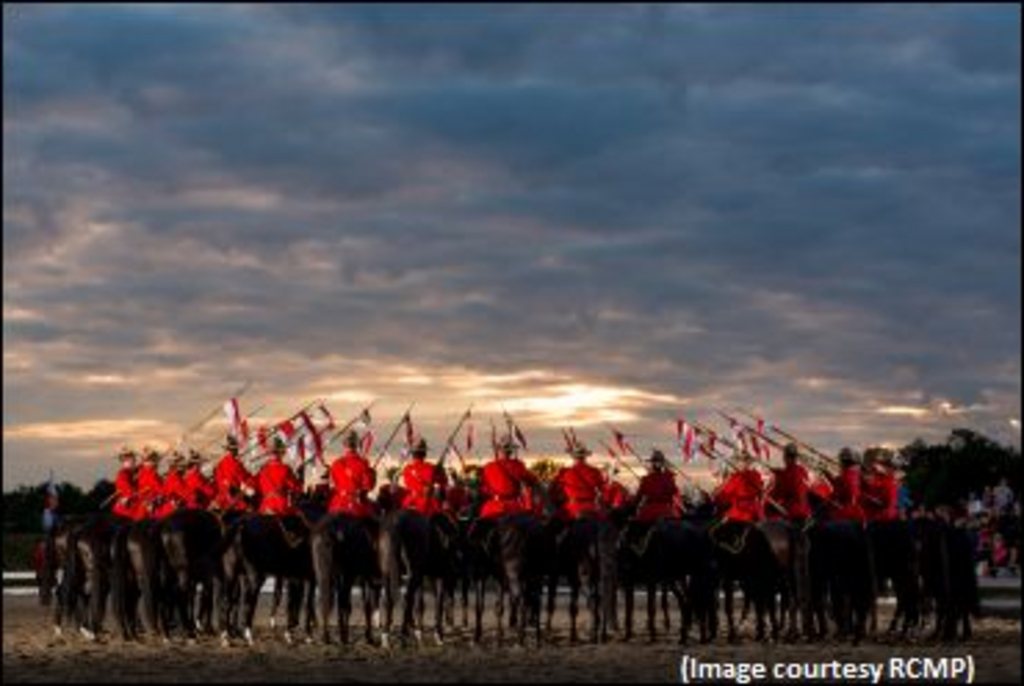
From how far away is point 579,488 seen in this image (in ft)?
79.8

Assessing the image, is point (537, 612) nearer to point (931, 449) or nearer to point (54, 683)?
point (54, 683)

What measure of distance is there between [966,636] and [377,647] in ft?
26.4

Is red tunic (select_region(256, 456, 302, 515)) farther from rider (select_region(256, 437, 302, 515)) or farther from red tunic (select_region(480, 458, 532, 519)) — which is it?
red tunic (select_region(480, 458, 532, 519))

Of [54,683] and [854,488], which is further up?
[854,488]

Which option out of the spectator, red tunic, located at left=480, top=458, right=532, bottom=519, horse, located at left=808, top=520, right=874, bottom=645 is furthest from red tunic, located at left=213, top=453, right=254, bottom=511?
the spectator

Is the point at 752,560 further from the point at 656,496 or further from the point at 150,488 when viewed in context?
the point at 150,488

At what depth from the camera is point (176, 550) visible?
2358 centimetres

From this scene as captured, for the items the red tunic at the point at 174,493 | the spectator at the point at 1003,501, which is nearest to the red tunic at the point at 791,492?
the red tunic at the point at 174,493

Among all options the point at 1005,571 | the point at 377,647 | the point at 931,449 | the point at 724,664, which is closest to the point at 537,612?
the point at 377,647

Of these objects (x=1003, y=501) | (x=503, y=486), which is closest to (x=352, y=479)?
(x=503, y=486)

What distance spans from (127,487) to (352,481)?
4.70 meters

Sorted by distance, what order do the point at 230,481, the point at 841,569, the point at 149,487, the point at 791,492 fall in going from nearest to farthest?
the point at 841,569
the point at 791,492
the point at 230,481
the point at 149,487

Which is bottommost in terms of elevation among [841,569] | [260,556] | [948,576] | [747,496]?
[948,576]

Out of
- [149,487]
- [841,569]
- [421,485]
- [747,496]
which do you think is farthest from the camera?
[149,487]
